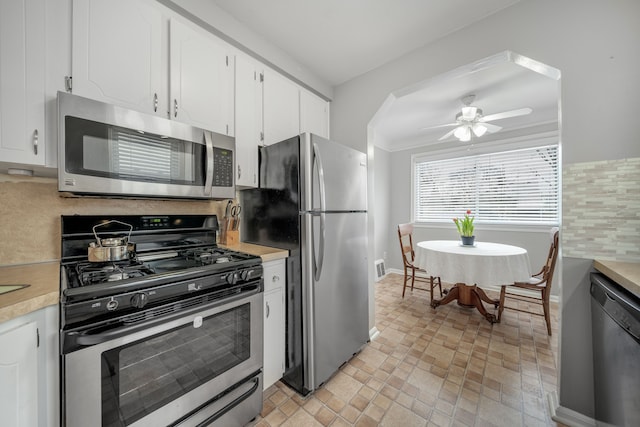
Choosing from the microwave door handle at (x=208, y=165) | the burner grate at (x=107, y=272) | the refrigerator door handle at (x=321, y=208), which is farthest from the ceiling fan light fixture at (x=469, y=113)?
the burner grate at (x=107, y=272)

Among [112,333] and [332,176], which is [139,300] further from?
[332,176]

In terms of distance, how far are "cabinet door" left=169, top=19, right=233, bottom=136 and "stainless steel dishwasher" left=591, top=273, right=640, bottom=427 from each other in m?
2.35

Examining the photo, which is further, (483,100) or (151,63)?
(483,100)

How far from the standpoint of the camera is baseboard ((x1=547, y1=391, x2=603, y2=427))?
1333 mm

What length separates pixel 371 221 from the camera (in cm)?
239

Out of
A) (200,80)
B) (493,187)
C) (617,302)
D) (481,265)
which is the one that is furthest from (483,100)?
(200,80)

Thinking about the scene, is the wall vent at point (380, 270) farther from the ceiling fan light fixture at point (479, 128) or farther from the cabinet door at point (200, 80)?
the cabinet door at point (200, 80)

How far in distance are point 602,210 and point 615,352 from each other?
29.2 inches

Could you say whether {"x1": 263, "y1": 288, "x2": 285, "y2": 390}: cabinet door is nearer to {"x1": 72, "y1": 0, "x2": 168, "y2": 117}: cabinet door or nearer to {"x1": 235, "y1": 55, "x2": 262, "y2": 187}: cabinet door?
{"x1": 235, "y1": 55, "x2": 262, "y2": 187}: cabinet door

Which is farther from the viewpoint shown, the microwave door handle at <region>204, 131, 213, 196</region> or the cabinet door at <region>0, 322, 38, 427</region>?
the microwave door handle at <region>204, 131, 213, 196</region>

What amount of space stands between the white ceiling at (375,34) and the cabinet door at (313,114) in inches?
10.3

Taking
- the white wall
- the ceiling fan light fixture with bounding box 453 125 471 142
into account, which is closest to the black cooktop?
the ceiling fan light fixture with bounding box 453 125 471 142

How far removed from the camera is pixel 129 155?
4.14 ft

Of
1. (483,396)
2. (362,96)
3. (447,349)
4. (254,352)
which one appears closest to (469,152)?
(362,96)
